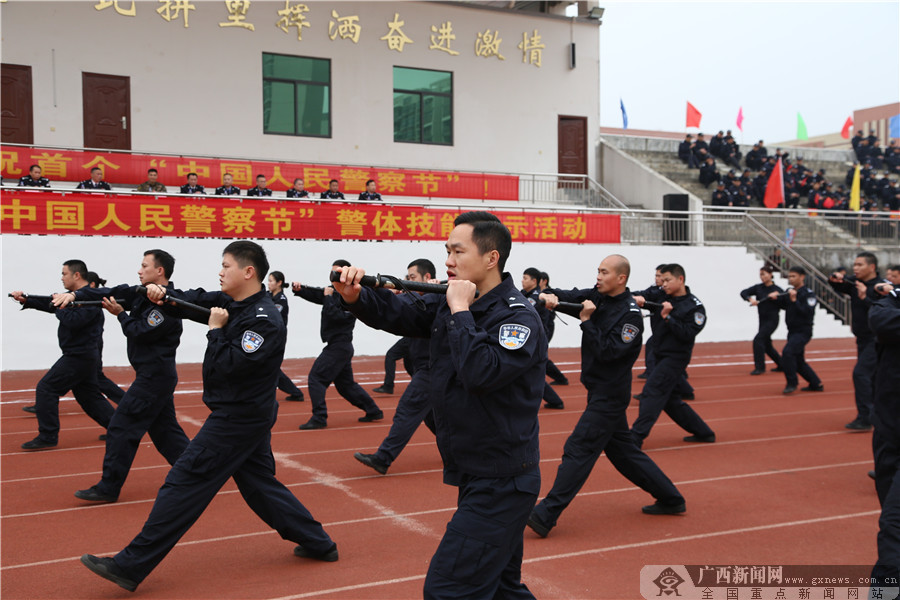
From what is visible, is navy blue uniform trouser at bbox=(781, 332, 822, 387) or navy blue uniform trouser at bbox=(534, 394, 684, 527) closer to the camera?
navy blue uniform trouser at bbox=(534, 394, 684, 527)

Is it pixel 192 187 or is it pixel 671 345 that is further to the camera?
pixel 192 187

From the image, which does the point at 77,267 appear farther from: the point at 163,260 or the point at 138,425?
the point at 138,425

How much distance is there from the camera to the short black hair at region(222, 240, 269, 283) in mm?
4805

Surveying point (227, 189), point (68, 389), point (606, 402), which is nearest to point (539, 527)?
point (606, 402)

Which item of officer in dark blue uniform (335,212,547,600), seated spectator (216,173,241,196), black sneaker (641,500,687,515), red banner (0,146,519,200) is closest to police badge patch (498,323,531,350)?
officer in dark blue uniform (335,212,547,600)

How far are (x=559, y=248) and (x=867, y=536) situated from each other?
44.7ft

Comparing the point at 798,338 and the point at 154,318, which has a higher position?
the point at 154,318

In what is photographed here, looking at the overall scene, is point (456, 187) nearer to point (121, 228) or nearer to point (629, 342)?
point (121, 228)

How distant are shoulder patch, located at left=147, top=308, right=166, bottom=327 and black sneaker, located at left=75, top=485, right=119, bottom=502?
54.2 inches

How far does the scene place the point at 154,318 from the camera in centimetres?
604

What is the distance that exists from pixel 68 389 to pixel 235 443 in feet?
14.7

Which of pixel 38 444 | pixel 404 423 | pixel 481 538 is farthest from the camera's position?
pixel 38 444

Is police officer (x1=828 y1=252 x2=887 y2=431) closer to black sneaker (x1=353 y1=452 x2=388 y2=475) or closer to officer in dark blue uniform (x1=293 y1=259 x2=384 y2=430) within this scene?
black sneaker (x1=353 y1=452 x2=388 y2=475)

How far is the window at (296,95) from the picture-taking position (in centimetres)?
2175
